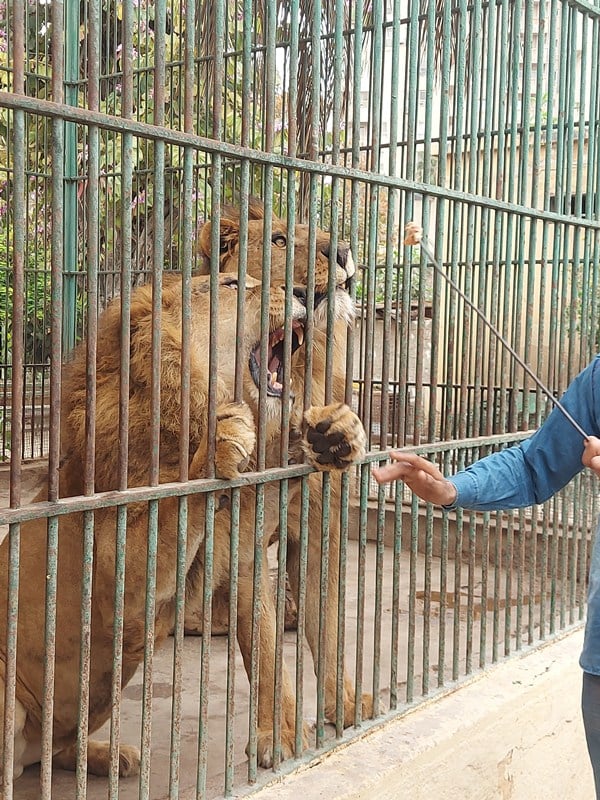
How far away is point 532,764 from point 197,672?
59.4 inches

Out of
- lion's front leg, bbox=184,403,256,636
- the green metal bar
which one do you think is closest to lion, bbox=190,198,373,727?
lion's front leg, bbox=184,403,256,636

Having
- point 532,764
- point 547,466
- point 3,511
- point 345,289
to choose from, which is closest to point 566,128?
point 345,289

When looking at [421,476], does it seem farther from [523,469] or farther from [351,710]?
[351,710]

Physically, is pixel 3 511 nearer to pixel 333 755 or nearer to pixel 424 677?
pixel 333 755

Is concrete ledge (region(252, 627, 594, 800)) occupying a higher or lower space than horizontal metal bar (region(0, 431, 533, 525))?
lower

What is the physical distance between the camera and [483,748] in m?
3.60

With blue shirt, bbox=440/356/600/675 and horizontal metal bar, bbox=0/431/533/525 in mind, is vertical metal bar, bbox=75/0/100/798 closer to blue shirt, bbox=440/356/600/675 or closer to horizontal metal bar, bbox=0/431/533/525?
horizontal metal bar, bbox=0/431/533/525

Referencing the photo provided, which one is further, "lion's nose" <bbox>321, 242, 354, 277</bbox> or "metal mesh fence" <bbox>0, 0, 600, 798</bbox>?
"lion's nose" <bbox>321, 242, 354, 277</bbox>

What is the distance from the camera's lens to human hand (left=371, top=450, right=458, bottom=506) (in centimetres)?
269

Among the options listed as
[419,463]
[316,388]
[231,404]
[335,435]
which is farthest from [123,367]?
[316,388]

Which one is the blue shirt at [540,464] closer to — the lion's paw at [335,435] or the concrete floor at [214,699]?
the lion's paw at [335,435]

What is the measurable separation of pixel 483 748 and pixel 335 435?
5.04 ft

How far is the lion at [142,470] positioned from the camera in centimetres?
268

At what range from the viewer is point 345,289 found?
10.5 feet
